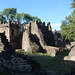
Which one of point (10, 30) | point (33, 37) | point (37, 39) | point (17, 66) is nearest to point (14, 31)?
point (10, 30)

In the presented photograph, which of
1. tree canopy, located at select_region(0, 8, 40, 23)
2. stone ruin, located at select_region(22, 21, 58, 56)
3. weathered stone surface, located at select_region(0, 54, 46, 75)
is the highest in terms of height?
tree canopy, located at select_region(0, 8, 40, 23)

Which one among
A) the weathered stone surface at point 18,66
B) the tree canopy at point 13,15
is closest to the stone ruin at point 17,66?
the weathered stone surface at point 18,66

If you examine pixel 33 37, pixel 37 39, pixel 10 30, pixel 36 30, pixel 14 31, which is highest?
pixel 10 30

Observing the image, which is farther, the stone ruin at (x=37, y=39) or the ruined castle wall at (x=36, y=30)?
the ruined castle wall at (x=36, y=30)

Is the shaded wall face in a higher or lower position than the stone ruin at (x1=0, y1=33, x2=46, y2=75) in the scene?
higher

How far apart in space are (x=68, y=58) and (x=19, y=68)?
9245 mm

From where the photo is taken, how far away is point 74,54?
17750mm

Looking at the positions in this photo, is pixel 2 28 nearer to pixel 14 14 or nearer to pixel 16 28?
pixel 16 28

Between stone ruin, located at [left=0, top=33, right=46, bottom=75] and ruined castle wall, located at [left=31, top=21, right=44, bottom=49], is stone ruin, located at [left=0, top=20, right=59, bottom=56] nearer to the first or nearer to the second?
ruined castle wall, located at [left=31, top=21, right=44, bottom=49]

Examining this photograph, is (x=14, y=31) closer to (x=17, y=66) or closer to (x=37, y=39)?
(x=37, y=39)

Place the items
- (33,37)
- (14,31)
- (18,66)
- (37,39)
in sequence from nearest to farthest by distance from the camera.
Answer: (18,66) < (33,37) < (37,39) < (14,31)

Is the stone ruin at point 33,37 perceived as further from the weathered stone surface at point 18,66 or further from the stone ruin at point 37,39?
the weathered stone surface at point 18,66

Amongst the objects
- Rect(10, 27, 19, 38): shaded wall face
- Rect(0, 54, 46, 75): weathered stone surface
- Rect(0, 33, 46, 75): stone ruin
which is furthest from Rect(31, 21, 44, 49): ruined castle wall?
Rect(0, 54, 46, 75): weathered stone surface

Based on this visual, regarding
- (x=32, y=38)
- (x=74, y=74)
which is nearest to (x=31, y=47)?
(x=32, y=38)
